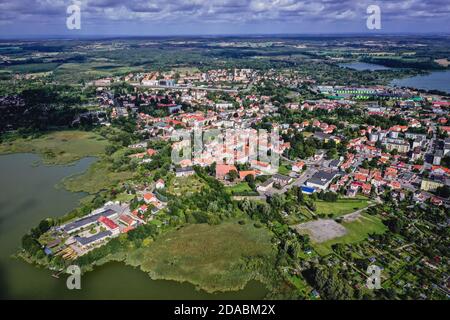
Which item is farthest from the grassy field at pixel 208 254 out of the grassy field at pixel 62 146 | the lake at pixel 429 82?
the lake at pixel 429 82

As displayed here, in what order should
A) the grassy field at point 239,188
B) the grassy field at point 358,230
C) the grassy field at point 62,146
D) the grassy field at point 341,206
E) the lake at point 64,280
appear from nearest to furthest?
the lake at point 64,280 < the grassy field at point 358,230 < the grassy field at point 341,206 < the grassy field at point 239,188 < the grassy field at point 62,146

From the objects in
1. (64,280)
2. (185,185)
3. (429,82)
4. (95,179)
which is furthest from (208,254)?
(429,82)

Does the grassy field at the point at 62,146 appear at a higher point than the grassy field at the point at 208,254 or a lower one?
higher

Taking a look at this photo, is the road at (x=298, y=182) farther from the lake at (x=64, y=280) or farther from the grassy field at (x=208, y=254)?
the lake at (x=64, y=280)

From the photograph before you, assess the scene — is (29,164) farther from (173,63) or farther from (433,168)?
(173,63)

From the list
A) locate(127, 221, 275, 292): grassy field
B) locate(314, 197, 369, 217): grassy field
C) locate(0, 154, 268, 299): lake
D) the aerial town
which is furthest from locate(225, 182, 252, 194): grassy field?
locate(0, 154, 268, 299): lake

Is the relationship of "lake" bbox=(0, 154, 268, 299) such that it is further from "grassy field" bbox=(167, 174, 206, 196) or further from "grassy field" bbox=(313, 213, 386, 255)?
"grassy field" bbox=(167, 174, 206, 196)
